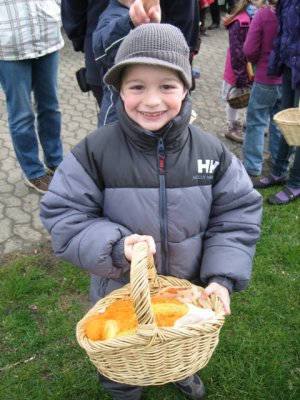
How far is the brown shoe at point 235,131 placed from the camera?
4.85 m

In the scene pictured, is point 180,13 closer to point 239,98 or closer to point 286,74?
point 286,74

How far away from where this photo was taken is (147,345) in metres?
1.30

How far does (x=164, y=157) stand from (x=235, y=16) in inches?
126

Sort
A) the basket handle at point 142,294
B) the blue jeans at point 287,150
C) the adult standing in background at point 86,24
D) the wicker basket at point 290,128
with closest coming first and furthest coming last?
the basket handle at point 142,294 < the adult standing in background at point 86,24 < the wicker basket at point 290,128 < the blue jeans at point 287,150

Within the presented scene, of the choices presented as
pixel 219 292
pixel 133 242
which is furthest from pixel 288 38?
pixel 133 242

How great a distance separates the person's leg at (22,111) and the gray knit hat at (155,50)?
187cm

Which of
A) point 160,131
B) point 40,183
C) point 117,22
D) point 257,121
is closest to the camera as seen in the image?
point 160,131

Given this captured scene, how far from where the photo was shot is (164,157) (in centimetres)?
160

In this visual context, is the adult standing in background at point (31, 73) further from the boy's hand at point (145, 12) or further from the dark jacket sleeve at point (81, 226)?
the dark jacket sleeve at point (81, 226)

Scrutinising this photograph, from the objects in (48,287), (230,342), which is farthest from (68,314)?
(230,342)

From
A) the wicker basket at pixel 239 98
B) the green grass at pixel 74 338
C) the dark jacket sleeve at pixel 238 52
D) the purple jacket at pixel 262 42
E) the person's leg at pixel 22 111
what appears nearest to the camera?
the green grass at pixel 74 338

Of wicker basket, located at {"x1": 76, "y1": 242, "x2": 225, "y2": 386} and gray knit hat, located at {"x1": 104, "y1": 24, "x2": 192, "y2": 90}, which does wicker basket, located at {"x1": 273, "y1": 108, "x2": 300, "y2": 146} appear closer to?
gray knit hat, located at {"x1": 104, "y1": 24, "x2": 192, "y2": 90}

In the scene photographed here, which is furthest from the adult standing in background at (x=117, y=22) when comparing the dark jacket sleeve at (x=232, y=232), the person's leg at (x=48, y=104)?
the person's leg at (x=48, y=104)

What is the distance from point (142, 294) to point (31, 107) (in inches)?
98.9
